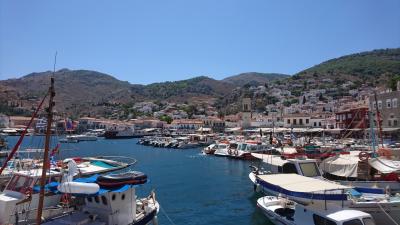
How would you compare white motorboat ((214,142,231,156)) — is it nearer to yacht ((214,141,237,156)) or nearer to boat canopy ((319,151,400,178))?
yacht ((214,141,237,156))

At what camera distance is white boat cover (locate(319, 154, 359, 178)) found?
26.2 m

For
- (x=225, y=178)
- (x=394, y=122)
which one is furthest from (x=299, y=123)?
(x=225, y=178)

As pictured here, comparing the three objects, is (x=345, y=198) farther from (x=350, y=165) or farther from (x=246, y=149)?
(x=246, y=149)

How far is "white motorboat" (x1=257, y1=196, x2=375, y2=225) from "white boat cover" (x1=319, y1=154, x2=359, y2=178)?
810 cm

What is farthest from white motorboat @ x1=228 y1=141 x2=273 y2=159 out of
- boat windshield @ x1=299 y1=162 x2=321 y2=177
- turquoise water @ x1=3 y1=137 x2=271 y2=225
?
boat windshield @ x1=299 y1=162 x2=321 y2=177

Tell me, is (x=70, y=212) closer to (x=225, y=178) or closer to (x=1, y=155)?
(x=225, y=178)

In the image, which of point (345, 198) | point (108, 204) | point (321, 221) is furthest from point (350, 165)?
point (108, 204)

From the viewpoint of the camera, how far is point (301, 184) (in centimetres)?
1792

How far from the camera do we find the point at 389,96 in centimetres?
6191

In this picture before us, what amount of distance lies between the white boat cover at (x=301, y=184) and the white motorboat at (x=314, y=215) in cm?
81

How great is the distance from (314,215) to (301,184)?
2.76 metres

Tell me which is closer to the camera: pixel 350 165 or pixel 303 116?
pixel 350 165

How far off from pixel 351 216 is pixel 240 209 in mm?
11369

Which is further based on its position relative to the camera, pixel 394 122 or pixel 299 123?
pixel 299 123
